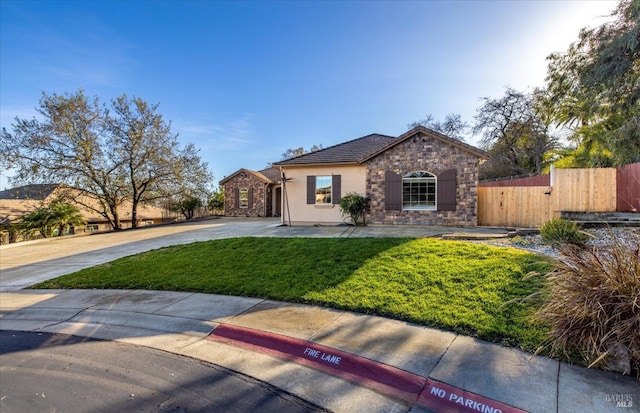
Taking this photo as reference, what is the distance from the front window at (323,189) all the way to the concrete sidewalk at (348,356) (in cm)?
965

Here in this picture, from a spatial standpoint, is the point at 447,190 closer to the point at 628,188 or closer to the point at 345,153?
the point at 345,153

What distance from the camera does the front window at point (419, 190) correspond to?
12891mm

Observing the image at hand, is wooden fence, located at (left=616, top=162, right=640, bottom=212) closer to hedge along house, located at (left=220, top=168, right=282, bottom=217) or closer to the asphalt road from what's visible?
the asphalt road

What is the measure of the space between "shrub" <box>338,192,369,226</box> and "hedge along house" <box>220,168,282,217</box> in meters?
10.9

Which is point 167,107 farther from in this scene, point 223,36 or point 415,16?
point 415,16

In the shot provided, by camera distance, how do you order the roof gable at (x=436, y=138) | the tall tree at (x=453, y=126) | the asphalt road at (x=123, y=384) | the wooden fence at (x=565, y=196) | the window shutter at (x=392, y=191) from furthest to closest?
1. the tall tree at (x=453, y=126)
2. the window shutter at (x=392, y=191)
3. the roof gable at (x=436, y=138)
4. the wooden fence at (x=565, y=196)
5. the asphalt road at (x=123, y=384)

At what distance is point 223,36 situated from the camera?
466 inches

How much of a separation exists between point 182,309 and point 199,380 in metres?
2.31

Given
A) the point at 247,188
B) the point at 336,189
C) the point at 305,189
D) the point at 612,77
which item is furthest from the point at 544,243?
the point at 247,188

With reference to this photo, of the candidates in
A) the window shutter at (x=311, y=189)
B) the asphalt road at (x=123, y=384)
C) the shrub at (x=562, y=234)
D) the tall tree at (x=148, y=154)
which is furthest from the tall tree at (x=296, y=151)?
the asphalt road at (x=123, y=384)

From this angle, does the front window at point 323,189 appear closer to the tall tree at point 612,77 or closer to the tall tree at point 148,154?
the tall tree at point 612,77

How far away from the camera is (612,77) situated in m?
10.4

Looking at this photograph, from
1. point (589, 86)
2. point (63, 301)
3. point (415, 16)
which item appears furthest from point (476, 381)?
point (589, 86)

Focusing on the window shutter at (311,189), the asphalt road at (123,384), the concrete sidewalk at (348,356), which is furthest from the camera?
the window shutter at (311,189)
